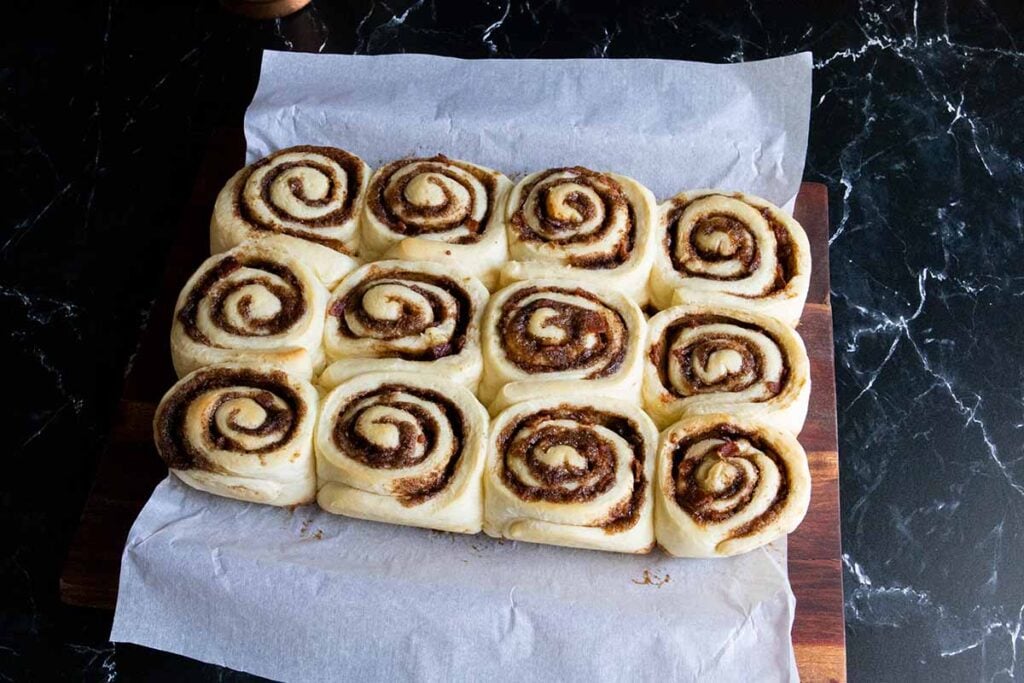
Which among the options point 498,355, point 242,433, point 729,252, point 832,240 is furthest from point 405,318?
point 832,240

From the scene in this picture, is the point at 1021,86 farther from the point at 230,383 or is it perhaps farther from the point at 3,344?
the point at 3,344

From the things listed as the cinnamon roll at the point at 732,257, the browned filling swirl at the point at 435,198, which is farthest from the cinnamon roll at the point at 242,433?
the cinnamon roll at the point at 732,257

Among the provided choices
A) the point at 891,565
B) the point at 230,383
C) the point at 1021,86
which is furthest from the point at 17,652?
the point at 1021,86

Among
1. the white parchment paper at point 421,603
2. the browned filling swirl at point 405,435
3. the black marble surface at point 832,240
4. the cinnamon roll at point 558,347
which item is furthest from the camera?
the black marble surface at point 832,240

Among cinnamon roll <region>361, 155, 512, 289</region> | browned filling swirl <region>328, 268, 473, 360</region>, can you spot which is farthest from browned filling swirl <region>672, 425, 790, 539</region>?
cinnamon roll <region>361, 155, 512, 289</region>

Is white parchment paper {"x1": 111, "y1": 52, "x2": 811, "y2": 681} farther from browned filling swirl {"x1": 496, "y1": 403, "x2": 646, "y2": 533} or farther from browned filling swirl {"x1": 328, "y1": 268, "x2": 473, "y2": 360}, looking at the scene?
browned filling swirl {"x1": 328, "y1": 268, "x2": 473, "y2": 360}

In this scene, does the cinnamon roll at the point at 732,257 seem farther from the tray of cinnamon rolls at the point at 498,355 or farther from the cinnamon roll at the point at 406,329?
the cinnamon roll at the point at 406,329
